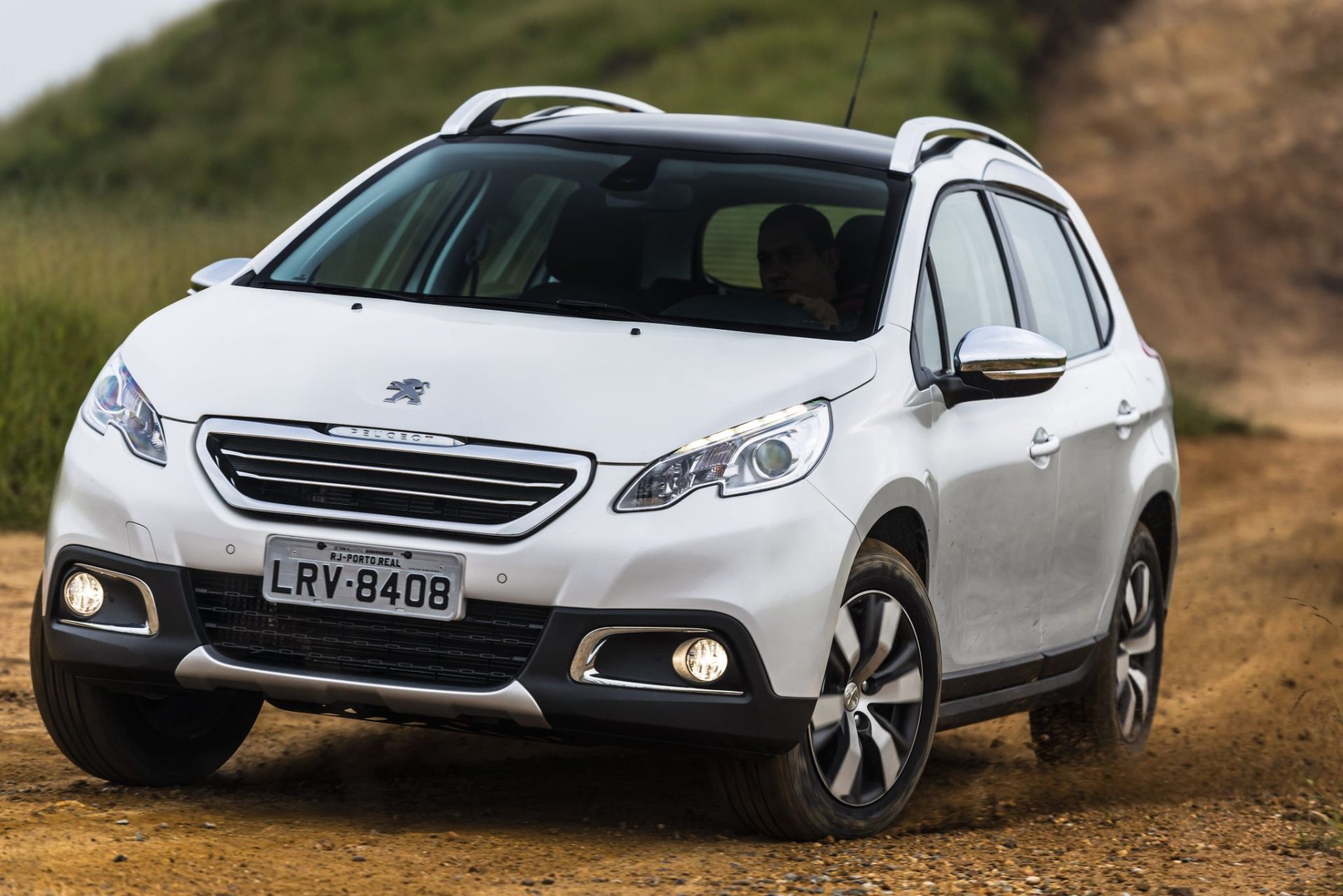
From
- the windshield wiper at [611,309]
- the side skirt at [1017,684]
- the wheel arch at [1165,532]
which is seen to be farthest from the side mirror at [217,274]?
the wheel arch at [1165,532]

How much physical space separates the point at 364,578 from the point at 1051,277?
296cm

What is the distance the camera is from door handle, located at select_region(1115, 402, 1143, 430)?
6.64 metres

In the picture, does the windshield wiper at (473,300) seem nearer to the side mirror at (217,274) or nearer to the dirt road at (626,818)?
the side mirror at (217,274)

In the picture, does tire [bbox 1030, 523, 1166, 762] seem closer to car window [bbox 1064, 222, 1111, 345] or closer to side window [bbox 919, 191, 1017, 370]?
car window [bbox 1064, 222, 1111, 345]

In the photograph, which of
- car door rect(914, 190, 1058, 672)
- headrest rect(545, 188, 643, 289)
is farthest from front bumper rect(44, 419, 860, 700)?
headrest rect(545, 188, 643, 289)

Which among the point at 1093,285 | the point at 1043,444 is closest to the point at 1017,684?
the point at 1043,444

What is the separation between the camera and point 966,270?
19.8 feet

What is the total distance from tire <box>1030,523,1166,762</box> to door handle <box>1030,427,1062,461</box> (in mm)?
866

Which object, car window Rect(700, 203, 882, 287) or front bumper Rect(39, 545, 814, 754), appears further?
car window Rect(700, 203, 882, 287)

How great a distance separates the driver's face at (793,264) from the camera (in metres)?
5.88

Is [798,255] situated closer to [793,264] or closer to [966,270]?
[793,264]

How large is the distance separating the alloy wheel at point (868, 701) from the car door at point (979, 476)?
0.32 metres

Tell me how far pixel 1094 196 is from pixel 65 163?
21746mm

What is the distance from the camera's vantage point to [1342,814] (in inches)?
229
